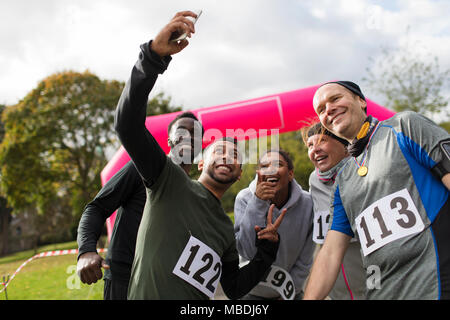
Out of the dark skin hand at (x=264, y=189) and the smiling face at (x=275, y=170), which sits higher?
the smiling face at (x=275, y=170)

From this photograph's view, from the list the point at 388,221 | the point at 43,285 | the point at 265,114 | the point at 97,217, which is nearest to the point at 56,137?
the point at 43,285

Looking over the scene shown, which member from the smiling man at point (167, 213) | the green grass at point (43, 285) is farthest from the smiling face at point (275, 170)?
the green grass at point (43, 285)

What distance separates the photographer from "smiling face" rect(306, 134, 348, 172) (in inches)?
100

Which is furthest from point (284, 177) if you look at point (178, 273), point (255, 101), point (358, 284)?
point (255, 101)

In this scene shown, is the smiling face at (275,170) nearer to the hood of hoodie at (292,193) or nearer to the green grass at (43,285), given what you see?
the hood of hoodie at (292,193)

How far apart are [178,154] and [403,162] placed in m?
1.35

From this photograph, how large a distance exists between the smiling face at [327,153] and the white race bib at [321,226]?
336mm

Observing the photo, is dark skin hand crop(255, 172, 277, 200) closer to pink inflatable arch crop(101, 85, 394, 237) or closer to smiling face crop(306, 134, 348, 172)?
smiling face crop(306, 134, 348, 172)

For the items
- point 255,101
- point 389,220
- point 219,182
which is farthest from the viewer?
point 255,101

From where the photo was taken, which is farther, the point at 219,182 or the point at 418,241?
the point at 219,182

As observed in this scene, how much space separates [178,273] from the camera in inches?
59.1

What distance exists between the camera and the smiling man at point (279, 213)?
238 cm

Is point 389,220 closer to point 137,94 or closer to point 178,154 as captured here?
point 137,94

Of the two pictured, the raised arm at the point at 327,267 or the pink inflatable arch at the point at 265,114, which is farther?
the pink inflatable arch at the point at 265,114
